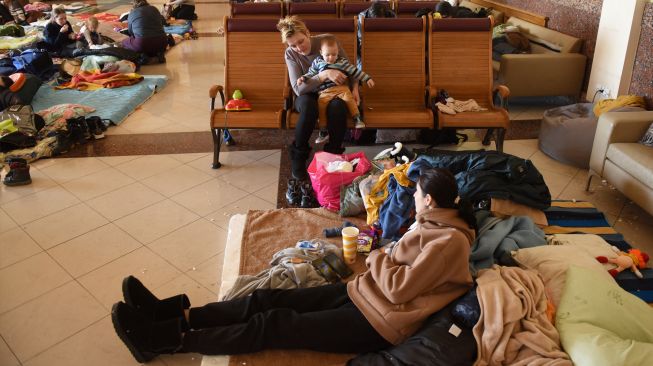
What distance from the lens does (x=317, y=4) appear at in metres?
5.51

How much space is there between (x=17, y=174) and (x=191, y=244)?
1.74m

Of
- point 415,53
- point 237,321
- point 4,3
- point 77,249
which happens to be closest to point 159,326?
point 237,321

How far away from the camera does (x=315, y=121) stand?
3.87m

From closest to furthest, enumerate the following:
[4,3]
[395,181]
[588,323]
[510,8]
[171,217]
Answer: [588,323]
[395,181]
[171,217]
[510,8]
[4,3]

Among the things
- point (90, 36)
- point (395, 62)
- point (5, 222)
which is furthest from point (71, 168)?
point (90, 36)

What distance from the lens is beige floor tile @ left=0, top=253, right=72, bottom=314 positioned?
2.76 m

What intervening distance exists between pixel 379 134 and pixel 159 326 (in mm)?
2747

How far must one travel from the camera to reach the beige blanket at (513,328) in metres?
1.93

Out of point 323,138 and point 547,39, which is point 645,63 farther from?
point 323,138

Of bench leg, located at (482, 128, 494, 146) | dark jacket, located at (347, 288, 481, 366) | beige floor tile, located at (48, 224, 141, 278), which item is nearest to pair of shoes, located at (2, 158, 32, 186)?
beige floor tile, located at (48, 224, 141, 278)

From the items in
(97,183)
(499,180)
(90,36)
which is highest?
(90,36)

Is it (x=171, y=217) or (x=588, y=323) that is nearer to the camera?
(x=588, y=323)

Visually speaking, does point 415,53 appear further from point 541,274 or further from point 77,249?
point 77,249

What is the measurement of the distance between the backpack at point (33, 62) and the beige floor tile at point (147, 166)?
304 cm
